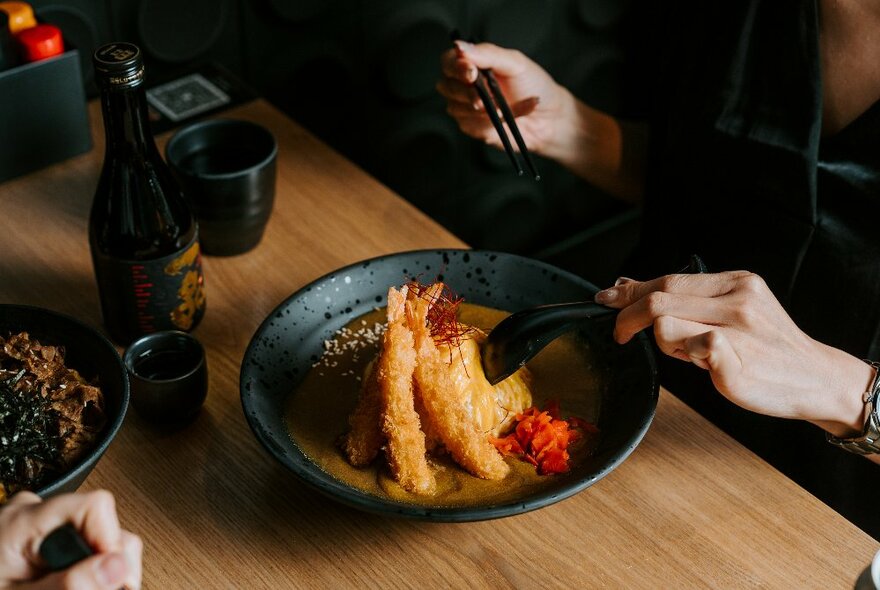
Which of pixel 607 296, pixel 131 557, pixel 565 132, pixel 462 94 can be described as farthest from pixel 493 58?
pixel 131 557

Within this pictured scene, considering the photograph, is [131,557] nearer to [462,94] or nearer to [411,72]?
[462,94]

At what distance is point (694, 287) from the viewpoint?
112 centimetres

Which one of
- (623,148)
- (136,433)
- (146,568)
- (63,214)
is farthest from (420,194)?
(146,568)

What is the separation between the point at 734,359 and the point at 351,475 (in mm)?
471

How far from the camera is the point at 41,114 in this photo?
1638 mm

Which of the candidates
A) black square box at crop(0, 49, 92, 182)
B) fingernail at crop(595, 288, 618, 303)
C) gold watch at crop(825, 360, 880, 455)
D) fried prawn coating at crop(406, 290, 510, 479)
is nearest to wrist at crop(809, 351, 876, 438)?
gold watch at crop(825, 360, 880, 455)

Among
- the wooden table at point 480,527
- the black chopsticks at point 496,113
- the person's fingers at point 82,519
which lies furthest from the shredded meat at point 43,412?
the black chopsticks at point 496,113

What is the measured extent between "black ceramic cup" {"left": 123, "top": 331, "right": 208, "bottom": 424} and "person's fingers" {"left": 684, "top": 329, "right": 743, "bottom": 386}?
0.62 m

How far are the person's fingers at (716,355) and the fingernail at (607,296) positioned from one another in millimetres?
117

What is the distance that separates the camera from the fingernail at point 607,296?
1.16 metres

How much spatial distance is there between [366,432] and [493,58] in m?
0.77

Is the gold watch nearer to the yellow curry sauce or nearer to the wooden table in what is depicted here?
the wooden table

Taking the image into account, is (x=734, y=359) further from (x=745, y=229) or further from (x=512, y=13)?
(x=512, y=13)

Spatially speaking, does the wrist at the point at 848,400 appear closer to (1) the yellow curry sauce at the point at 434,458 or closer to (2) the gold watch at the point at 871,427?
(2) the gold watch at the point at 871,427
